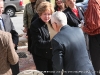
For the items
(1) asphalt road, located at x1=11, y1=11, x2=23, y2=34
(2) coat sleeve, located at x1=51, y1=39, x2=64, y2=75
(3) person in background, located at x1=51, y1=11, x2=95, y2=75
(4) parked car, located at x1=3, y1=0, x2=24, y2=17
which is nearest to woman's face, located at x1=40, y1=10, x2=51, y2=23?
(3) person in background, located at x1=51, y1=11, x2=95, y2=75

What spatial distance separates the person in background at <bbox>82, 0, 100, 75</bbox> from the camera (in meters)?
4.35

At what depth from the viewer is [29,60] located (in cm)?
651

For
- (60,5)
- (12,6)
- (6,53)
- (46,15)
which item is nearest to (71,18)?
(46,15)

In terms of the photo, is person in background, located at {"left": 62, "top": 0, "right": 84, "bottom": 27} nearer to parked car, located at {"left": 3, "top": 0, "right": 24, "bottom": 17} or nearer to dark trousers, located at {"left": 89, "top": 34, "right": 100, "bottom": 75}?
dark trousers, located at {"left": 89, "top": 34, "right": 100, "bottom": 75}

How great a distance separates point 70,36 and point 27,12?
2923 millimetres

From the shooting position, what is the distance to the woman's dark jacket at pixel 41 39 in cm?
381

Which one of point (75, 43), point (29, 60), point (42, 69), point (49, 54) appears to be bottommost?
point (29, 60)

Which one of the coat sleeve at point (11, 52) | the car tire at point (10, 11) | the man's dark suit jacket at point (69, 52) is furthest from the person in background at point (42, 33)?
the car tire at point (10, 11)

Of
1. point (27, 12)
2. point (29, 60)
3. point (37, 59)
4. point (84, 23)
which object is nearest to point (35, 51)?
point (37, 59)

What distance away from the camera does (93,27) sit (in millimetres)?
4398

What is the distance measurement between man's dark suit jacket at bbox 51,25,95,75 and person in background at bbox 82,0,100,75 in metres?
1.22

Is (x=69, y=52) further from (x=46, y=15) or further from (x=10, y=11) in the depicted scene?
(x=10, y=11)

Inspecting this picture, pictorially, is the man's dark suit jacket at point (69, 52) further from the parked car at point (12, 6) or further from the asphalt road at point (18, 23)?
the parked car at point (12, 6)

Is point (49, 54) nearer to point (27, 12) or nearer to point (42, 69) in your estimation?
point (42, 69)
